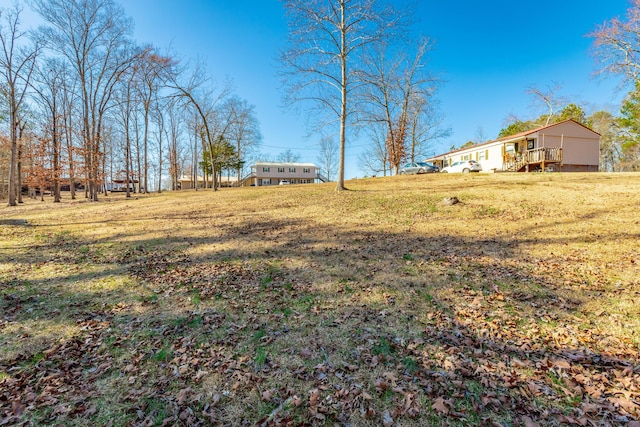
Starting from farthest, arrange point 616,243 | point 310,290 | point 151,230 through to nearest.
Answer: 1. point 151,230
2. point 616,243
3. point 310,290

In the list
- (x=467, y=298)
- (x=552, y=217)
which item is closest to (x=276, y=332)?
(x=467, y=298)

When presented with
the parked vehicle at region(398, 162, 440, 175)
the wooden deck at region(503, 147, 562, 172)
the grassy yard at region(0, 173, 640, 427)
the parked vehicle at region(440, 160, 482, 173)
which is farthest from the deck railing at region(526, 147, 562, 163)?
the grassy yard at region(0, 173, 640, 427)

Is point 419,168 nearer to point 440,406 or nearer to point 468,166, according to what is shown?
point 468,166

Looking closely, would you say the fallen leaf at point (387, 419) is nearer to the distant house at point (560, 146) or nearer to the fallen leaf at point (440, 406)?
Answer: the fallen leaf at point (440, 406)

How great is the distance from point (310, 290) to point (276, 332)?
128 cm

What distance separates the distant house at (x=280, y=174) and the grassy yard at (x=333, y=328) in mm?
51546

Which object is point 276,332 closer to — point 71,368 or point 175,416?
point 175,416

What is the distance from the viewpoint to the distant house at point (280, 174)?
2322 inches

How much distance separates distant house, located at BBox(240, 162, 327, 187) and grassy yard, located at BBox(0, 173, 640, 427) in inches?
2029

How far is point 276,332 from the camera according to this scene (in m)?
3.84

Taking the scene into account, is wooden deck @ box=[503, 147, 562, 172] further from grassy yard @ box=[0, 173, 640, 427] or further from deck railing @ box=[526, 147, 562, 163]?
grassy yard @ box=[0, 173, 640, 427]

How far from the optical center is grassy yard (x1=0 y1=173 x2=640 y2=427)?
2.63 m

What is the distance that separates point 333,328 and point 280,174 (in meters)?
57.9

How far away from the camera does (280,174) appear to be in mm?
60219
